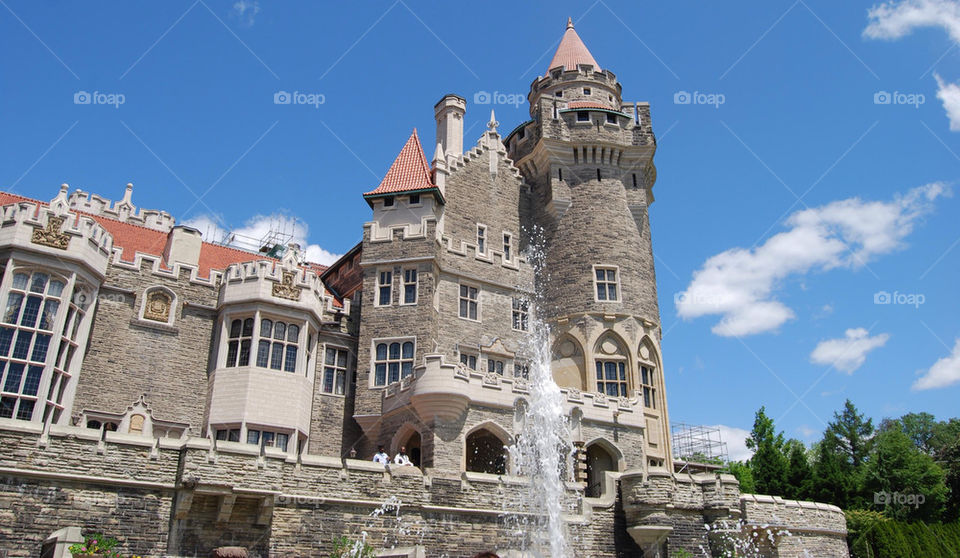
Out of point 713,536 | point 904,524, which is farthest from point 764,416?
point 713,536

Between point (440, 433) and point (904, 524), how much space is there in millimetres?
22193

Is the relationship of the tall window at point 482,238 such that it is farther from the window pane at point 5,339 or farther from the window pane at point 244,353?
the window pane at point 5,339

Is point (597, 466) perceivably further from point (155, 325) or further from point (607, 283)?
point (155, 325)

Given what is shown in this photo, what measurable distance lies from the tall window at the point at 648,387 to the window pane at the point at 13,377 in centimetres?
2210

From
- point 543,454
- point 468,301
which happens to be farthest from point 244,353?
point 543,454

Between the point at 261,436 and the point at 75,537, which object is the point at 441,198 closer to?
the point at 261,436

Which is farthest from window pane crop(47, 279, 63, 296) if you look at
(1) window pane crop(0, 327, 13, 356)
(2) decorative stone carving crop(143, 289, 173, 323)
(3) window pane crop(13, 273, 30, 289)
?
(2) decorative stone carving crop(143, 289, 173, 323)

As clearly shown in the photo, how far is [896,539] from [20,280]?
113 feet

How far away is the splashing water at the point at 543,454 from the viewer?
22516 mm

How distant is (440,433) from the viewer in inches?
957

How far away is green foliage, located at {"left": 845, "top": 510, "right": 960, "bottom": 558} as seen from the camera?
3152cm

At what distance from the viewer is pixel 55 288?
924 inches

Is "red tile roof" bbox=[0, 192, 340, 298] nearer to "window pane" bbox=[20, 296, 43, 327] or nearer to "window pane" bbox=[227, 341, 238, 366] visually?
"window pane" bbox=[227, 341, 238, 366]

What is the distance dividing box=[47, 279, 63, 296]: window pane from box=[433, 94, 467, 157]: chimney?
54.8ft
